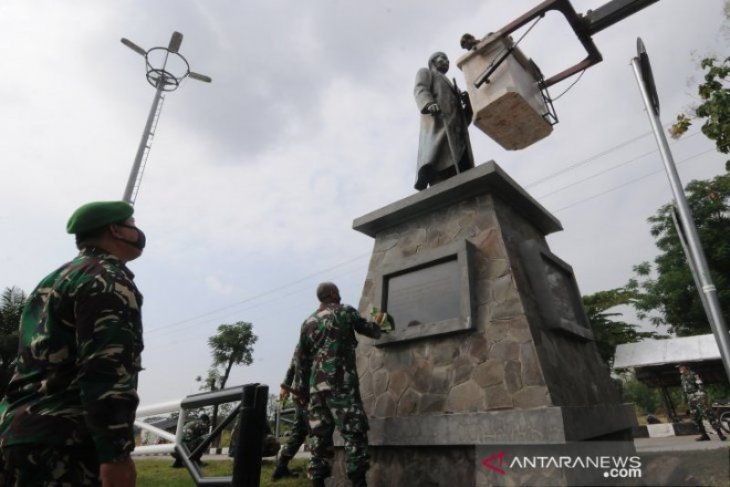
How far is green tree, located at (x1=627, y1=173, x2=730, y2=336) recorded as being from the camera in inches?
911

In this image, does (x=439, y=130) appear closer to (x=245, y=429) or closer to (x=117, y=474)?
(x=245, y=429)

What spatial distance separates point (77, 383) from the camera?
168 cm

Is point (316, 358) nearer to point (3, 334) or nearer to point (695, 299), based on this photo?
point (3, 334)

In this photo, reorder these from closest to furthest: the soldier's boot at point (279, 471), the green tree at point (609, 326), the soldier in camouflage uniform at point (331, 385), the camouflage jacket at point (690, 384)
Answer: the soldier in camouflage uniform at point (331, 385)
the soldier's boot at point (279, 471)
the camouflage jacket at point (690, 384)
the green tree at point (609, 326)

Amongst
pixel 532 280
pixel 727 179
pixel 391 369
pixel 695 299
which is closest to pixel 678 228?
pixel 532 280

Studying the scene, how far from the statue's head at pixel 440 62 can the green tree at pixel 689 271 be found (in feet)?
68.8

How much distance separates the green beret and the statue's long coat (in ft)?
14.5

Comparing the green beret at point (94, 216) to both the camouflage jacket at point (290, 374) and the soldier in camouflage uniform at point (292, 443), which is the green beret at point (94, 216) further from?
the soldier in camouflage uniform at point (292, 443)

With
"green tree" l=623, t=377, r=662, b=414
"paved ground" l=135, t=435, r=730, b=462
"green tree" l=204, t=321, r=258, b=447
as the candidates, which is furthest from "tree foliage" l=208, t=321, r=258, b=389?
"green tree" l=623, t=377, r=662, b=414

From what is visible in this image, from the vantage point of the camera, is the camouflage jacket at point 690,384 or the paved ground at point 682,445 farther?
the camouflage jacket at point 690,384

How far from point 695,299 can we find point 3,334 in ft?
97.0

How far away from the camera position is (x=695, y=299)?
2339 centimetres

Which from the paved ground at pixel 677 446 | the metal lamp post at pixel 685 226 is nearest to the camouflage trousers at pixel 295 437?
the paved ground at pixel 677 446

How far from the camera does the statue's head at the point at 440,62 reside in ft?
21.6
